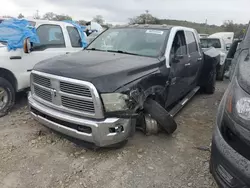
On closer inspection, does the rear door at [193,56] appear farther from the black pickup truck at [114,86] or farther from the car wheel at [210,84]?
the car wheel at [210,84]

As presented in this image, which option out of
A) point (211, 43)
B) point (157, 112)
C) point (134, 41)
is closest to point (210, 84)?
point (134, 41)

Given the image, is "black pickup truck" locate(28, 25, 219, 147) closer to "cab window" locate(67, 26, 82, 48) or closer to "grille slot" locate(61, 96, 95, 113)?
"grille slot" locate(61, 96, 95, 113)

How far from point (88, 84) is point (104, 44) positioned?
78.5 inches

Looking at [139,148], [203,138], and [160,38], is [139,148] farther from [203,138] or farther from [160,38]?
[160,38]

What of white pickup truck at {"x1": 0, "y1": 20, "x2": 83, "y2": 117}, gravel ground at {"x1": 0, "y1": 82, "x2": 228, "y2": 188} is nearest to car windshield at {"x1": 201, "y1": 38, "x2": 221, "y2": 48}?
white pickup truck at {"x1": 0, "y1": 20, "x2": 83, "y2": 117}

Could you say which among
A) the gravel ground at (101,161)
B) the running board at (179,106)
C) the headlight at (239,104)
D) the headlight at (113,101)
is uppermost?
the headlight at (239,104)

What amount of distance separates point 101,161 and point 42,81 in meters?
1.42

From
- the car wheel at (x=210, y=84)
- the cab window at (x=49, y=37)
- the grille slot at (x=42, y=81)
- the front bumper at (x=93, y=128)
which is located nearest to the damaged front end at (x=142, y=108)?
the front bumper at (x=93, y=128)

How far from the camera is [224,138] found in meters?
2.03

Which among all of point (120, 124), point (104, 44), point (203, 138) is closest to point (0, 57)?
point (104, 44)

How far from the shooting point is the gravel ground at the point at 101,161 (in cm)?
296

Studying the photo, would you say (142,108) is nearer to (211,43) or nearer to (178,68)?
(178,68)

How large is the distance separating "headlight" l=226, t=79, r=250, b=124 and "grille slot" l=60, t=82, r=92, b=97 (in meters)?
1.66

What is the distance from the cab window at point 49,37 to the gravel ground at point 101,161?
76.1 inches
